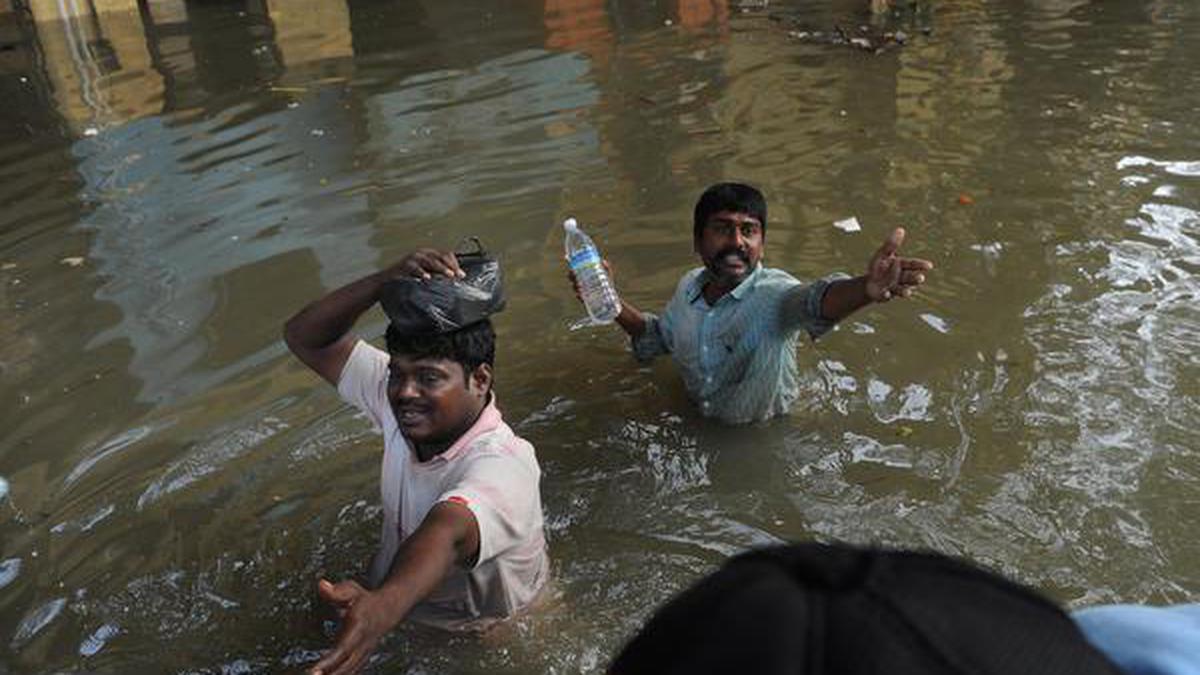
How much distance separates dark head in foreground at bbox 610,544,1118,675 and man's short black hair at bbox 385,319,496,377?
78.6 inches

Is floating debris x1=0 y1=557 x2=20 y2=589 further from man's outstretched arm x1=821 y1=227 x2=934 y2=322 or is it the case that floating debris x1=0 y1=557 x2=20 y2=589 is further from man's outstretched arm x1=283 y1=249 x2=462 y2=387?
man's outstretched arm x1=821 y1=227 x2=934 y2=322

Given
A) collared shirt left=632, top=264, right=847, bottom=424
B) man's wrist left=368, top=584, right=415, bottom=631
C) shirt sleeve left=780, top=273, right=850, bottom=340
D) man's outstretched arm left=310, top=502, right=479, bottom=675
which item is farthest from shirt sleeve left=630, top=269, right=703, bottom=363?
man's wrist left=368, top=584, right=415, bottom=631

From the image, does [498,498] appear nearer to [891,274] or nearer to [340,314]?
[340,314]

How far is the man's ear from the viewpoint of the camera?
2965 millimetres

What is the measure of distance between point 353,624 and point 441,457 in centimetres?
79

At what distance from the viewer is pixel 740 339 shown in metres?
3.96

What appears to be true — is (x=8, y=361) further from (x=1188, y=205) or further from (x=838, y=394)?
(x=1188, y=205)

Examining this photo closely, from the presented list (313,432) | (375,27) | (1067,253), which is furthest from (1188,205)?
(375,27)

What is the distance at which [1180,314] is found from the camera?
4828 mm

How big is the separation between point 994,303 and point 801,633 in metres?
4.65

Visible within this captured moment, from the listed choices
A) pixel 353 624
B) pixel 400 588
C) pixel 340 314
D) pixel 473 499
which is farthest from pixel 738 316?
pixel 353 624

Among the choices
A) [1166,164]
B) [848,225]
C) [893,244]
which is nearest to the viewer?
[893,244]

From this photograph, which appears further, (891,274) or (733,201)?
(733,201)

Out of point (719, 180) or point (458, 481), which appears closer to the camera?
point (458, 481)
